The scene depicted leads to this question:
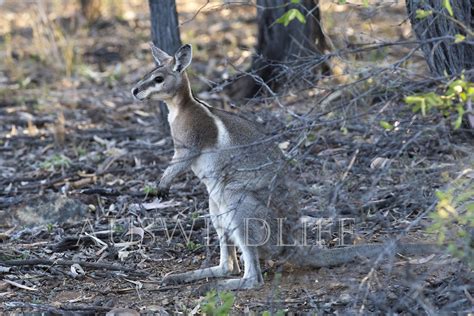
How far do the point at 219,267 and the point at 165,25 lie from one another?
144 inches

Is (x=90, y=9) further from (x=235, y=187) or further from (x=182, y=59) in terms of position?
(x=235, y=187)

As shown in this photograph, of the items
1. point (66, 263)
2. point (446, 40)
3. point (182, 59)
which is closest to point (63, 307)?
point (66, 263)

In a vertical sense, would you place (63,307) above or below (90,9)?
below

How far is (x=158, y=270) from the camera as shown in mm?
6641

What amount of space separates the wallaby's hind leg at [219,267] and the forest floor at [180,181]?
0.08m

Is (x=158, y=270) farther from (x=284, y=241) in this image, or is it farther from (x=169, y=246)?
(x=284, y=241)

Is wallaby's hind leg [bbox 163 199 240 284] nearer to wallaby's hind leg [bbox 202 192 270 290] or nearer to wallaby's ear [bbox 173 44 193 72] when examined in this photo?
wallaby's hind leg [bbox 202 192 270 290]

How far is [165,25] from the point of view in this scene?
918 cm

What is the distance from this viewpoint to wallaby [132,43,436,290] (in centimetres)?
597

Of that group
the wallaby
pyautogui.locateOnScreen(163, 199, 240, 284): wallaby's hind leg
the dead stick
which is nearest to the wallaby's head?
the wallaby

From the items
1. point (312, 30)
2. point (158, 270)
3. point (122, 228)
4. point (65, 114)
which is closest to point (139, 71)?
point (65, 114)

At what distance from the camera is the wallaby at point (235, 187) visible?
5.97 metres

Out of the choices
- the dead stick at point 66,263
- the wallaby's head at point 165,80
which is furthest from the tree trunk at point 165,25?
the dead stick at point 66,263

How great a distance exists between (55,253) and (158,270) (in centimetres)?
94
